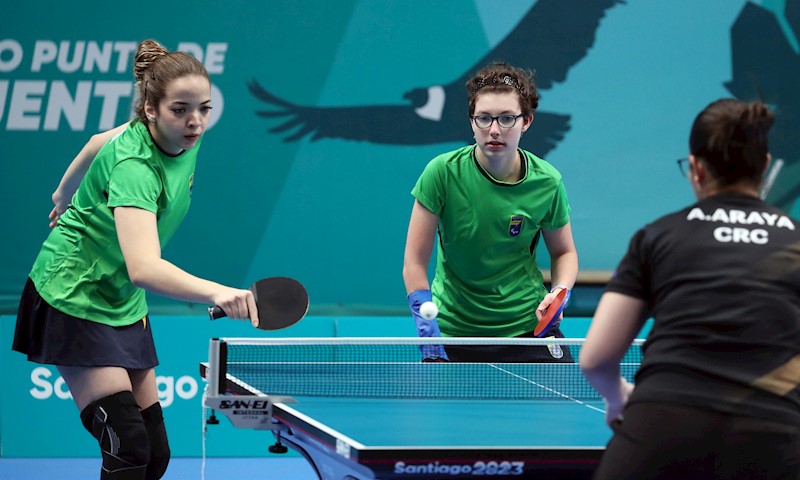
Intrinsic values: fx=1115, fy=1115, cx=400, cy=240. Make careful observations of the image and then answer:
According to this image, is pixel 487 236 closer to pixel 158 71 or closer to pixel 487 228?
pixel 487 228

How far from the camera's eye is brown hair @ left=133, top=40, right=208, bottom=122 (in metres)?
3.36

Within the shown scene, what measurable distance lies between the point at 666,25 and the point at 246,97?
2616 mm

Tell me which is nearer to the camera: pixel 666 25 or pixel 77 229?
pixel 77 229

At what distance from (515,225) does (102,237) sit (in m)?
1.49

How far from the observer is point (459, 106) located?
6.78m

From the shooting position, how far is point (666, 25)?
6879 mm

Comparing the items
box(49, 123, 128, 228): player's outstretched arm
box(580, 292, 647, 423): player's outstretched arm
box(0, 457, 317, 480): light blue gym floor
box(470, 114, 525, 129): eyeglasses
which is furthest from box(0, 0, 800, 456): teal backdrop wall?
box(580, 292, 647, 423): player's outstretched arm

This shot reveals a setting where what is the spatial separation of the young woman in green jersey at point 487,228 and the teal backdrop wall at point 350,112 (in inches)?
92.0

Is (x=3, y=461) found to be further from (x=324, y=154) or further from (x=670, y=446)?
(x=670, y=446)

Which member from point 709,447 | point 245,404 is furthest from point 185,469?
point 709,447

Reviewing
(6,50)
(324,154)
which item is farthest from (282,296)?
(6,50)

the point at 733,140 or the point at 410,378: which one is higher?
the point at 733,140

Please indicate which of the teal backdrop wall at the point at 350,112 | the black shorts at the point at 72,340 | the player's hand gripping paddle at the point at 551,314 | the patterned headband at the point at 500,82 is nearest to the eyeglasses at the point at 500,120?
the patterned headband at the point at 500,82

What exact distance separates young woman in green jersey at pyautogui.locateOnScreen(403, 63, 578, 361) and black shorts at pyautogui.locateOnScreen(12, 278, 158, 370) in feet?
3.44
